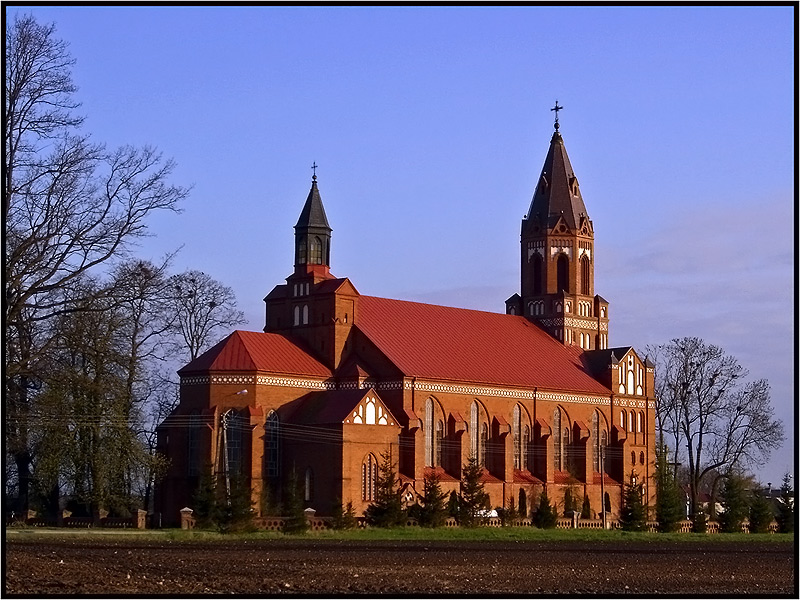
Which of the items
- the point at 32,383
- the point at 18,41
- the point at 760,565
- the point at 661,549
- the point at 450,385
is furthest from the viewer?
the point at 450,385

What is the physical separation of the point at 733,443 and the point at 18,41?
63962 mm

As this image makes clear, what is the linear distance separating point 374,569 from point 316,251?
146ft

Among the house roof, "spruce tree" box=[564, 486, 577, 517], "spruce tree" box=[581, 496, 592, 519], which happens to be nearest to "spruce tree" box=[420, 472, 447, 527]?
the house roof

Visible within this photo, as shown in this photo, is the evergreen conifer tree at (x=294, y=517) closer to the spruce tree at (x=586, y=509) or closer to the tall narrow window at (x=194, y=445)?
the tall narrow window at (x=194, y=445)

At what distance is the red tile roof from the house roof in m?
4.00

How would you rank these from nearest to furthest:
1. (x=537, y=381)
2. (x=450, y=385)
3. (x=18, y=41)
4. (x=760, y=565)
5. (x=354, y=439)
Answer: (x=18, y=41) < (x=760, y=565) < (x=354, y=439) < (x=450, y=385) < (x=537, y=381)

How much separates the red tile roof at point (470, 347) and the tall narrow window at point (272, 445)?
24.1ft

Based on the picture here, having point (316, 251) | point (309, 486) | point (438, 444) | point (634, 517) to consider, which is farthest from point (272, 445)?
point (634, 517)

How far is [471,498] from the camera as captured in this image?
6500cm

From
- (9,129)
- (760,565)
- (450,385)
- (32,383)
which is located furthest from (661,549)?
(450,385)

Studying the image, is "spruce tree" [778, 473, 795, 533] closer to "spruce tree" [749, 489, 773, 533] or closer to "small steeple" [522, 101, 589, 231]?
"spruce tree" [749, 489, 773, 533]

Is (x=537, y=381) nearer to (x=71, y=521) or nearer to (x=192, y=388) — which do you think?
(x=192, y=388)

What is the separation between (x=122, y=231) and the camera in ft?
113

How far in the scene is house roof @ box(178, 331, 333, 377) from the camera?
6738 centimetres
